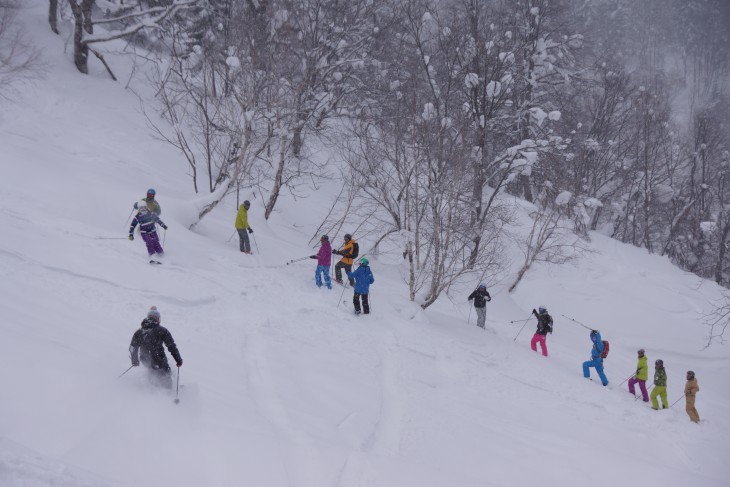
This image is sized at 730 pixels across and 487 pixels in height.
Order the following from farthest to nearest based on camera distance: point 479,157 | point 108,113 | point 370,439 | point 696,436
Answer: point 108,113, point 479,157, point 696,436, point 370,439

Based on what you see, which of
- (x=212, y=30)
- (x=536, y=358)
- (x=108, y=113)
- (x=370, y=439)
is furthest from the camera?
(x=212, y=30)

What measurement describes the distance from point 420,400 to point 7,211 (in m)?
10.0

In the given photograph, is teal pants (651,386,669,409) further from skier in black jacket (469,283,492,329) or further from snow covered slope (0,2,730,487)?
skier in black jacket (469,283,492,329)

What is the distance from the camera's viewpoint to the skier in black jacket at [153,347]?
6051mm

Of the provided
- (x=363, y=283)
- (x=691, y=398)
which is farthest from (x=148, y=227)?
(x=691, y=398)

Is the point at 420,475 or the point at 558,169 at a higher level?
the point at 558,169

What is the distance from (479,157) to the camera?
1628cm

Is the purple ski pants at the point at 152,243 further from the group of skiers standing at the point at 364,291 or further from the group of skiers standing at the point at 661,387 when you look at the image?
the group of skiers standing at the point at 661,387

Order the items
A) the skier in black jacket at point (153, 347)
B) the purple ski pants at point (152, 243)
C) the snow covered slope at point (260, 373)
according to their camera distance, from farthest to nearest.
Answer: the purple ski pants at point (152, 243) → the skier in black jacket at point (153, 347) → the snow covered slope at point (260, 373)

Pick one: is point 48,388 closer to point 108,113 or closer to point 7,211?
point 7,211

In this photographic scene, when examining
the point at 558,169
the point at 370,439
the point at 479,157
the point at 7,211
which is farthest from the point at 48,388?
the point at 558,169

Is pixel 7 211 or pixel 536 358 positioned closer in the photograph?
pixel 7 211

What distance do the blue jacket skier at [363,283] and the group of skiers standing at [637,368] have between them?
3585mm

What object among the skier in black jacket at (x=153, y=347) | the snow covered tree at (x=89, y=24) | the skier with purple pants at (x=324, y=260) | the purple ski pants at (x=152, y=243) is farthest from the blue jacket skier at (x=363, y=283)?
the snow covered tree at (x=89, y=24)
